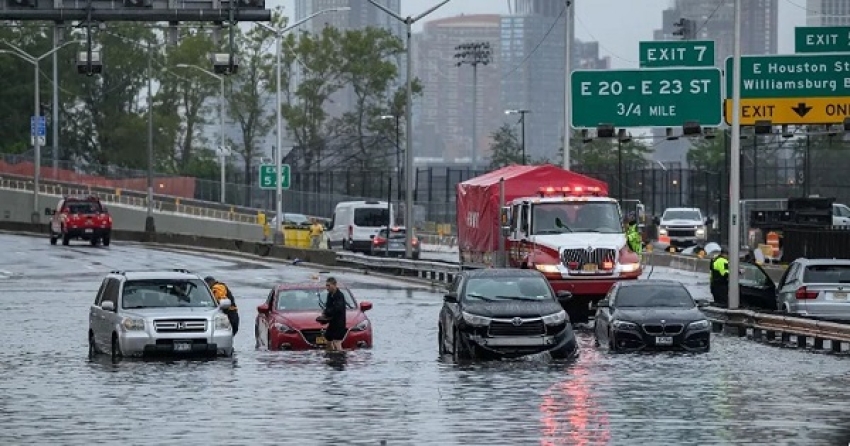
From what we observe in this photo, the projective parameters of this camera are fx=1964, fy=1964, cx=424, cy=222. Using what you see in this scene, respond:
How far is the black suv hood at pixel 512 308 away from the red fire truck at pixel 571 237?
9.11 metres

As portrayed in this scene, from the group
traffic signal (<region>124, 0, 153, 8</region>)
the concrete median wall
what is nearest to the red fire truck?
traffic signal (<region>124, 0, 153, 8</region>)

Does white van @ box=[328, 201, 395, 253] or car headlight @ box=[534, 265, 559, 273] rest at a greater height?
white van @ box=[328, 201, 395, 253]

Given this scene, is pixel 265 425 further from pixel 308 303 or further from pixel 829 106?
pixel 829 106

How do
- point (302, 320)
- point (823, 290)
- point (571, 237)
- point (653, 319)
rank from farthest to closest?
point (571, 237) → point (823, 290) → point (302, 320) → point (653, 319)

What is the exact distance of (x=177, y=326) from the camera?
104ft

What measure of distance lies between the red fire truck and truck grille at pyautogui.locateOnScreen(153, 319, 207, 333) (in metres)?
11.3

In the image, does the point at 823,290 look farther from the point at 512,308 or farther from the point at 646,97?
the point at 646,97

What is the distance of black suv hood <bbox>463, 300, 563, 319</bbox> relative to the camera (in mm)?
31500

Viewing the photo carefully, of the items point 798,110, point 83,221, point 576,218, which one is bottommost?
point 83,221

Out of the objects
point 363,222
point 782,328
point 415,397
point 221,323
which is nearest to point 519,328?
point 221,323

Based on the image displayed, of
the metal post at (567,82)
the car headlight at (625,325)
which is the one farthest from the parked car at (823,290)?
the metal post at (567,82)

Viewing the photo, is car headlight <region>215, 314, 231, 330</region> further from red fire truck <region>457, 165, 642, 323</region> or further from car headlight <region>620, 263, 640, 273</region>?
car headlight <region>620, 263, 640, 273</region>

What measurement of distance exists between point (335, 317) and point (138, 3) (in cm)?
1789

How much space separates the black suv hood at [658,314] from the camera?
3400 centimetres
